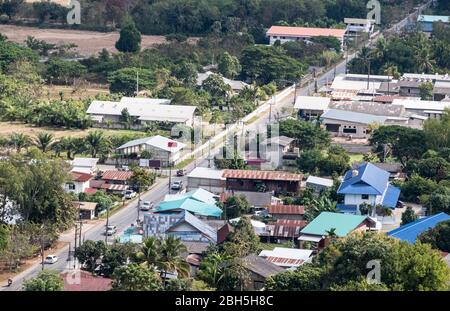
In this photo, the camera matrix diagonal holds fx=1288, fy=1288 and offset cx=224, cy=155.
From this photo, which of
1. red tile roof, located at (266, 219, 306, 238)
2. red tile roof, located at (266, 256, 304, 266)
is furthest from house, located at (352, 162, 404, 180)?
red tile roof, located at (266, 256, 304, 266)

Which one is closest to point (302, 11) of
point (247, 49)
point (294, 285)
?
point (247, 49)

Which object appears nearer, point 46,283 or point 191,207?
point 46,283

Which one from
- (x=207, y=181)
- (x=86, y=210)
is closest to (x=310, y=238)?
(x=86, y=210)

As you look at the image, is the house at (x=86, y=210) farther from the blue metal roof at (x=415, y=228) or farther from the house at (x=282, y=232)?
the blue metal roof at (x=415, y=228)

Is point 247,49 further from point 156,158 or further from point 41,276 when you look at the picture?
point 41,276

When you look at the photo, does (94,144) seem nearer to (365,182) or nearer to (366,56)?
(365,182)

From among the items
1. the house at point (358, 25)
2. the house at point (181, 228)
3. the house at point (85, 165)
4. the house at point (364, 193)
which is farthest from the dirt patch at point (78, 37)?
the house at point (181, 228)
